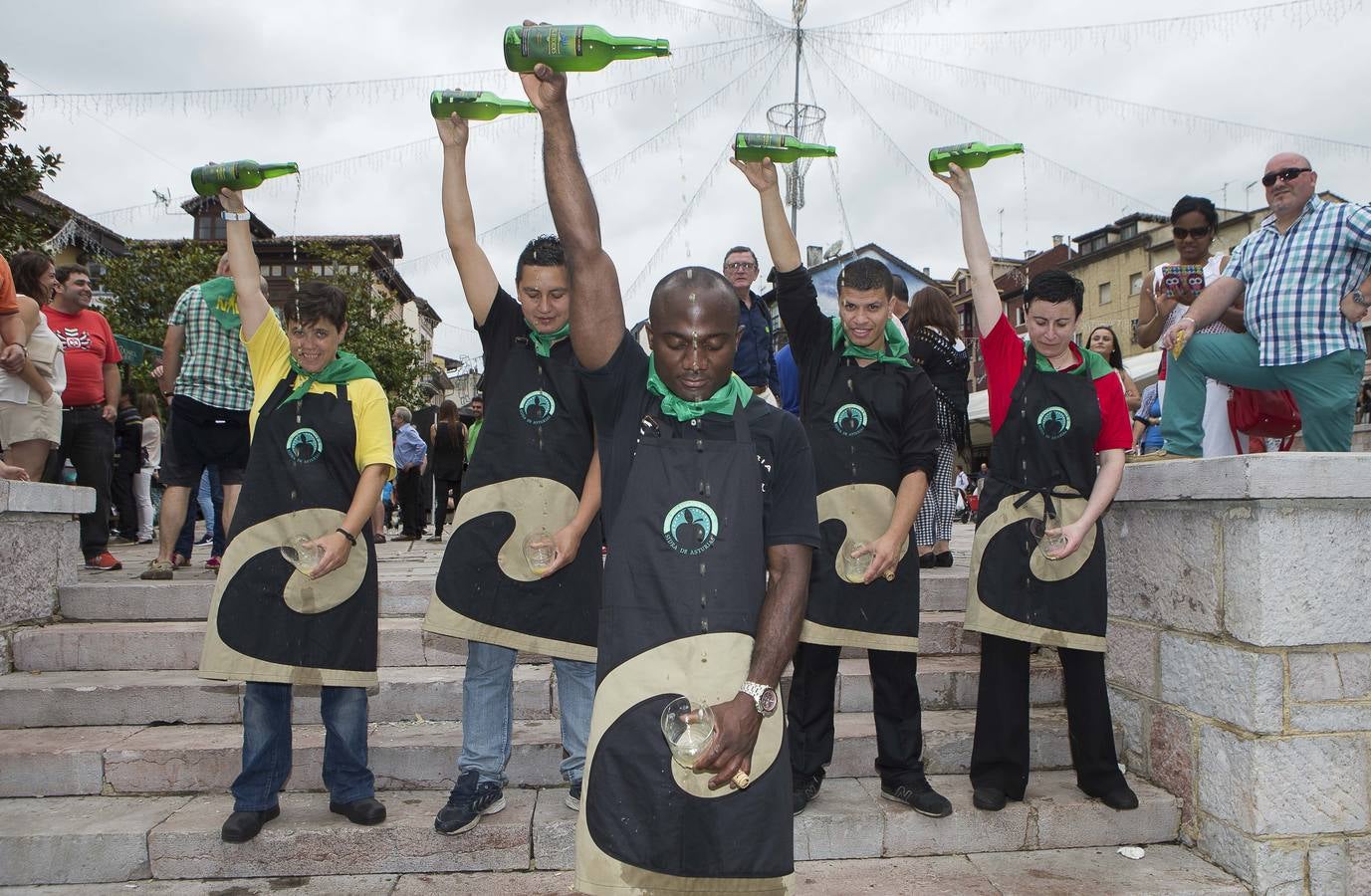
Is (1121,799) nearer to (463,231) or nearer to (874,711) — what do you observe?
(874,711)

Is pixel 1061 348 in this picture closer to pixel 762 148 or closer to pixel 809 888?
pixel 762 148

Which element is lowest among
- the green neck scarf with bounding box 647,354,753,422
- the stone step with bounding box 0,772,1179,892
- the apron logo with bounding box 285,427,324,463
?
the stone step with bounding box 0,772,1179,892

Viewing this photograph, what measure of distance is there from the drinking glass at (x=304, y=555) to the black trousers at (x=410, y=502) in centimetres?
740

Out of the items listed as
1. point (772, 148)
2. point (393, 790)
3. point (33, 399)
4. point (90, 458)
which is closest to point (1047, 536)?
point (772, 148)

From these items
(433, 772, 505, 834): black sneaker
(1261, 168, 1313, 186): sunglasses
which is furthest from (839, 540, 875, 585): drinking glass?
(1261, 168, 1313, 186): sunglasses

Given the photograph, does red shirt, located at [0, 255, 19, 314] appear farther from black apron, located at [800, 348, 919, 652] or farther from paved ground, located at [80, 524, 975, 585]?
black apron, located at [800, 348, 919, 652]

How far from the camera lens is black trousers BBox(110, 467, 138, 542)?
29.5ft

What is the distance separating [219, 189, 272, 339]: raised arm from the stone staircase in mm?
1807

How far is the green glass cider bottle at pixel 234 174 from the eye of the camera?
359 centimetres

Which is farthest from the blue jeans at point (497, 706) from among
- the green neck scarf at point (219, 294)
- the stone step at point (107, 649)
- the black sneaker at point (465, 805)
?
the green neck scarf at point (219, 294)

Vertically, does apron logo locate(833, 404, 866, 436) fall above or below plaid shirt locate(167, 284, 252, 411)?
below

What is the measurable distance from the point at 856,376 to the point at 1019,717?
60.5 inches

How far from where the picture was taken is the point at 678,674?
2068 millimetres

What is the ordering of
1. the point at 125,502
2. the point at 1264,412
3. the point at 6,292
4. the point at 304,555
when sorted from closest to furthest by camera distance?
1. the point at 304,555
2. the point at 1264,412
3. the point at 6,292
4. the point at 125,502
